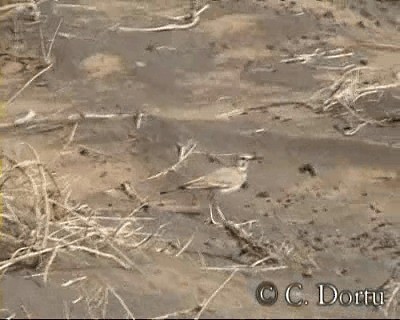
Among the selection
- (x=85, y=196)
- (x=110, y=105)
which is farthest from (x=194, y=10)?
(x=85, y=196)

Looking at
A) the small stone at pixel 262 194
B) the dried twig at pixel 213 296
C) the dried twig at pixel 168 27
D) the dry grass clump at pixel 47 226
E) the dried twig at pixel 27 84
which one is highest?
the dried twig at pixel 168 27

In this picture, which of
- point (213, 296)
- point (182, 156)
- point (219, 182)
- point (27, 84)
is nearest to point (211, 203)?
point (219, 182)

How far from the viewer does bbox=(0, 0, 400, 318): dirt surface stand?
69.8 inches

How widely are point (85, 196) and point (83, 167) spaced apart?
0.36 ft

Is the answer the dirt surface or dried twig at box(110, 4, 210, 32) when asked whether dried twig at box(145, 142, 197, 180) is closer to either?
the dirt surface

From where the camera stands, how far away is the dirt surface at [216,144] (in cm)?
177

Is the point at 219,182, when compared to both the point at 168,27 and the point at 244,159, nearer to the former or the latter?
the point at 244,159

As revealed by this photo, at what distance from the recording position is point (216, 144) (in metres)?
2.17

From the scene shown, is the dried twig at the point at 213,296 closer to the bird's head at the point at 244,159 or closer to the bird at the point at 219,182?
the bird at the point at 219,182

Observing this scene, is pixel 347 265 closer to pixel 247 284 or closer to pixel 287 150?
pixel 247 284

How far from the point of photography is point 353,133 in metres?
2.22

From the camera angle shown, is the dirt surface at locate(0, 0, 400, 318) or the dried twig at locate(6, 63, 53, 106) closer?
the dirt surface at locate(0, 0, 400, 318)

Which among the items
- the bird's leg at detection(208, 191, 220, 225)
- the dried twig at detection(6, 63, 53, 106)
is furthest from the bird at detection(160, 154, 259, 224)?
the dried twig at detection(6, 63, 53, 106)

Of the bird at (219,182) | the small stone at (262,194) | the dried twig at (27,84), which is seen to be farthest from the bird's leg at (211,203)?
the dried twig at (27,84)
